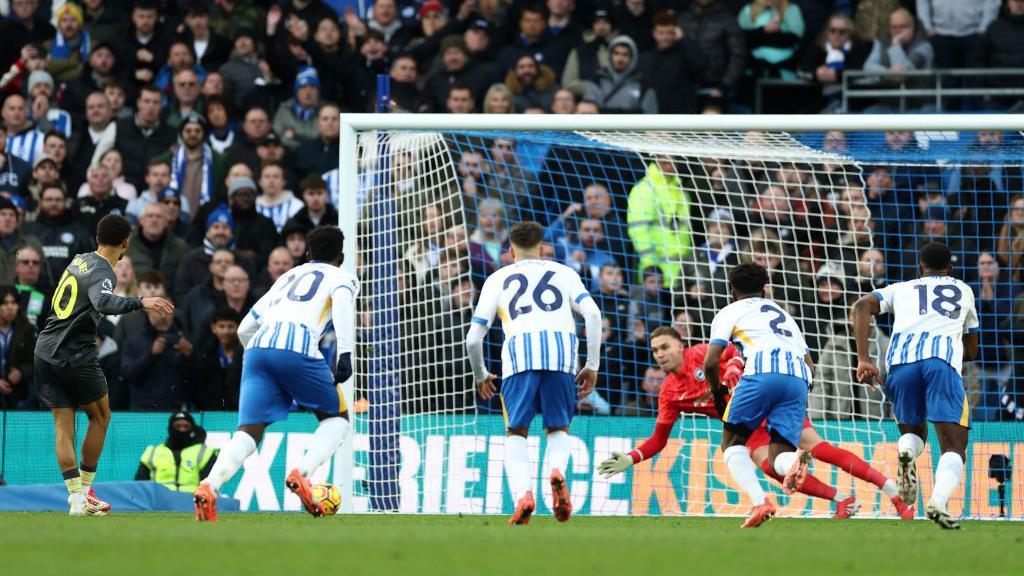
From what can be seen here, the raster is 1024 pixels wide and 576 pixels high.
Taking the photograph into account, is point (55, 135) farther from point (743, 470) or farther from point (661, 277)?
point (743, 470)

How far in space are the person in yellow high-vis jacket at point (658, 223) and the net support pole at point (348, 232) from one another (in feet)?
9.34

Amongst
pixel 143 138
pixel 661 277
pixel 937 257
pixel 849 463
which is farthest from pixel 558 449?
pixel 143 138

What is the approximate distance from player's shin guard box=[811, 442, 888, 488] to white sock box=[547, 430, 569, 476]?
235 centimetres

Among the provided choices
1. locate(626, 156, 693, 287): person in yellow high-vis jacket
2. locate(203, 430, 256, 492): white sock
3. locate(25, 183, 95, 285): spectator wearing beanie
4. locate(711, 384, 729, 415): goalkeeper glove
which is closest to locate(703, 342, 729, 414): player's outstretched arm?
locate(711, 384, 729, 415): goalkeeper glove

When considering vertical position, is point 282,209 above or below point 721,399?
above

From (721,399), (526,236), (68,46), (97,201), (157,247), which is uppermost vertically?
(68,46)

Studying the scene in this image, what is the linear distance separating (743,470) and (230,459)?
3.15 meters

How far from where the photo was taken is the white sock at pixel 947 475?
30.9ft

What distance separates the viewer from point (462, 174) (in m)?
15.4

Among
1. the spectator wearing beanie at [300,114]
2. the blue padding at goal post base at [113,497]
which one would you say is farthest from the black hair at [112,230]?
the spectator wearing beanie at [300,114]

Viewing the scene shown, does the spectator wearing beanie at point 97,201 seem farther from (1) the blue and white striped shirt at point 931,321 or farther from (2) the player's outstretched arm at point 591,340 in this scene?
(1) the blue and white striped shirt at point 931,321

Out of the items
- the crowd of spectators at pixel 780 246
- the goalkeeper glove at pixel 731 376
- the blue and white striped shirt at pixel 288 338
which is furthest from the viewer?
the crowd of spectators at pixel 780 246

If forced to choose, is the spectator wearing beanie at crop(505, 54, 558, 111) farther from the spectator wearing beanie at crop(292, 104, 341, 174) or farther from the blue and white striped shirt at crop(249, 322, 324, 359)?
the blue and white striped shirt at crop(249, 322, 324, 359)

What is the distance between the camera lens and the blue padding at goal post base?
484 inches
